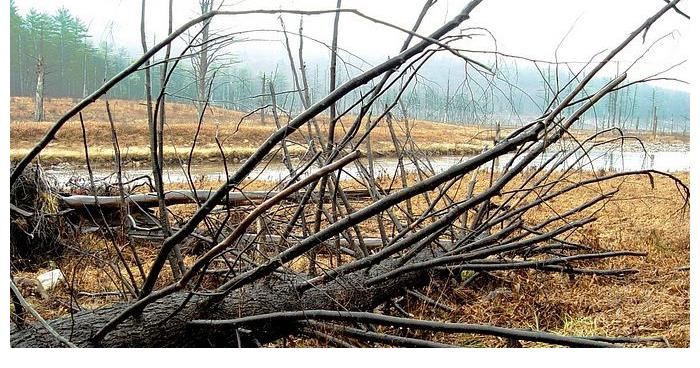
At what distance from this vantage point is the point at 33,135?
5.42 feet

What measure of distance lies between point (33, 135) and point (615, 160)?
173 centimetres

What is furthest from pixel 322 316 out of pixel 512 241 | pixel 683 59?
pixel 683 59

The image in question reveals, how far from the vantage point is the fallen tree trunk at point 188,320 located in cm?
126

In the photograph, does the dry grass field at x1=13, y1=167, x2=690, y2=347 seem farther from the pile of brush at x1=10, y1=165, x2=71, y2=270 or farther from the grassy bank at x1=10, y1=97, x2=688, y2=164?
the grassy bank at x1=10, y1=97, x2=688, y2=164

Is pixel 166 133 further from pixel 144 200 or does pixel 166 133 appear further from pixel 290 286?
pixel 290 286

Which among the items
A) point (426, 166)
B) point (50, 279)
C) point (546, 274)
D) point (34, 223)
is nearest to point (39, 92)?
point (50, 279)

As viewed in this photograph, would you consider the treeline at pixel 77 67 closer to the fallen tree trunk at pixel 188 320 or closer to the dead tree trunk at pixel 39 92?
the dead tree trunk at pixel 39 92

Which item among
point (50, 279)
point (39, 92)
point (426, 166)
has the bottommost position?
point (50, 279)

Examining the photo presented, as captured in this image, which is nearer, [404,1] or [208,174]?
[404,1]

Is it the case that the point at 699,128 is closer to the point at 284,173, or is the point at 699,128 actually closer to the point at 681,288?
the point at 681,288

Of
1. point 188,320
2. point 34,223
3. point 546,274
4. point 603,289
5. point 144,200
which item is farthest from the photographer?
point 144,200

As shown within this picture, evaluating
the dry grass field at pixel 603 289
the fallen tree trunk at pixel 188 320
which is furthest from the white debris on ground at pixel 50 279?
the fallen tree trunk at pixel 188 320

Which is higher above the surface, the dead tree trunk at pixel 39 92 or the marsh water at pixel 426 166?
the dead tree trunk at pixel 39 92

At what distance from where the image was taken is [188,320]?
1.31 m
